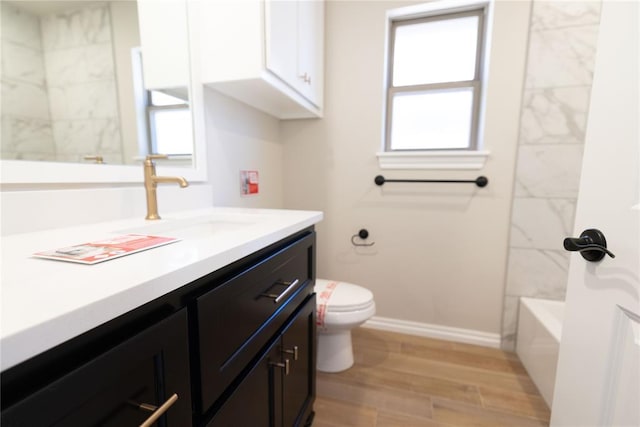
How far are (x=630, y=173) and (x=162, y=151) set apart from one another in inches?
54.1

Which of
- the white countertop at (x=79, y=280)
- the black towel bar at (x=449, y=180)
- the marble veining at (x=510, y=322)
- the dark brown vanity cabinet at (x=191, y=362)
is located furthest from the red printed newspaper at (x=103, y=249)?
the marble veining at (x=510, y=322)

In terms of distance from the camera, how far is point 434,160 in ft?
5.80

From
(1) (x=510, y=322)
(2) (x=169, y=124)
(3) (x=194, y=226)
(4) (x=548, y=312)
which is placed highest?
(2) (x=169, y=124)

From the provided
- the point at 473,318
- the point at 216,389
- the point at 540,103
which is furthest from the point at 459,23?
the point at 216,389

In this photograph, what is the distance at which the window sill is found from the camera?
5.56 ft

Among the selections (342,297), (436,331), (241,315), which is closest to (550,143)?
(436,331)

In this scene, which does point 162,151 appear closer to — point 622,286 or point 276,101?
point 276,101

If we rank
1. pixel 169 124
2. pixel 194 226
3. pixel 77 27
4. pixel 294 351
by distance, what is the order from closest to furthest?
pixel 77 27 < pixel 294 351 < pixel 194 226 < pixel 169 124

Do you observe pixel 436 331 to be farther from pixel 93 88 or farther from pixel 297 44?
pixel 93 88

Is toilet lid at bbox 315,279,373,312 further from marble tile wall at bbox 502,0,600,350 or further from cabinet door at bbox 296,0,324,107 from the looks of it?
cabinet door at bbox 296,0,324,107

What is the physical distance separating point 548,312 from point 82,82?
228cm

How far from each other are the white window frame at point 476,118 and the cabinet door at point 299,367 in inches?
43.5

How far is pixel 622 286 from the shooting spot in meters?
0.57

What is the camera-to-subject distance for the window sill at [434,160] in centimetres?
169
